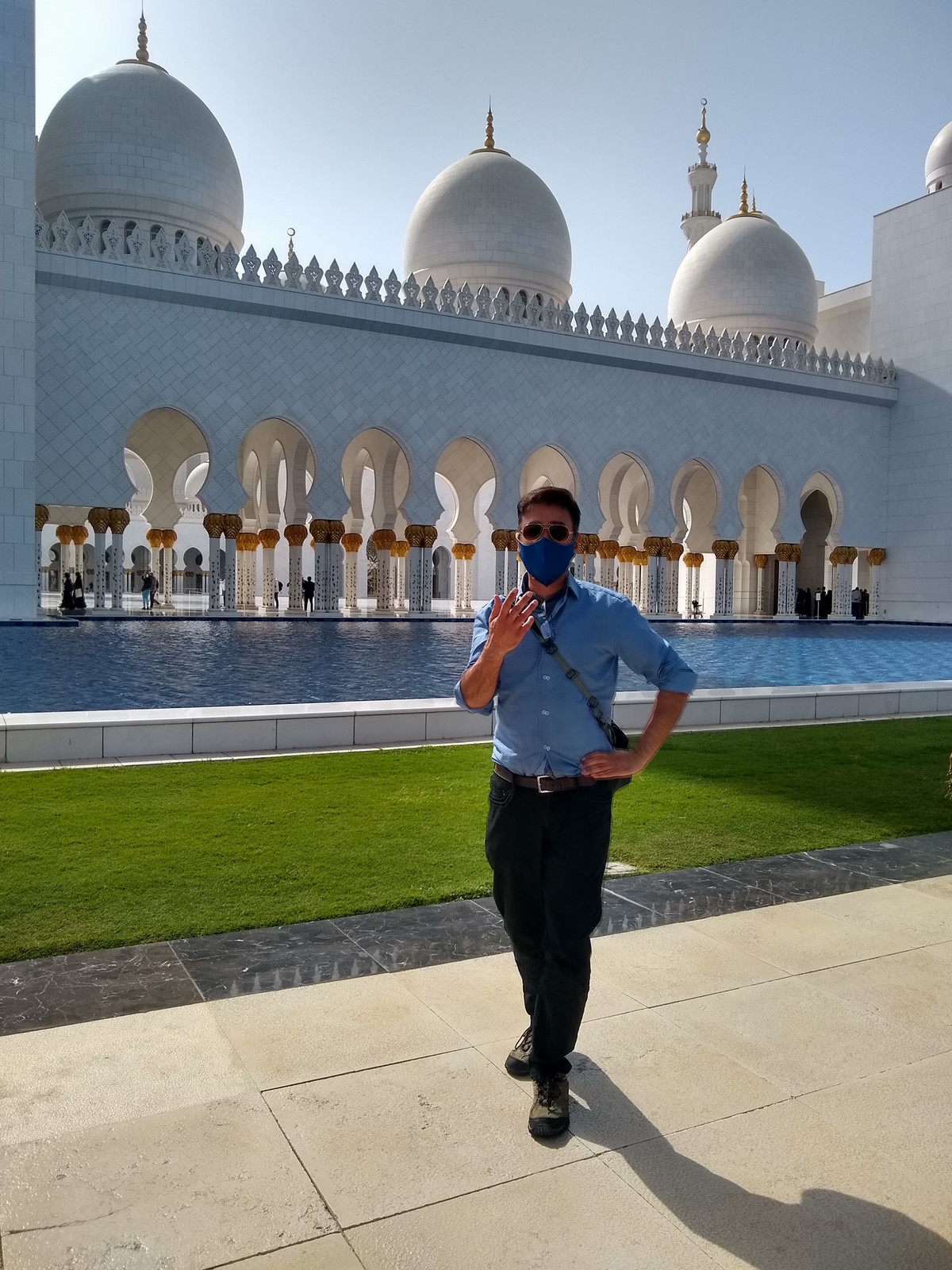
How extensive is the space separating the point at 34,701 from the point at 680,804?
378 centimetres

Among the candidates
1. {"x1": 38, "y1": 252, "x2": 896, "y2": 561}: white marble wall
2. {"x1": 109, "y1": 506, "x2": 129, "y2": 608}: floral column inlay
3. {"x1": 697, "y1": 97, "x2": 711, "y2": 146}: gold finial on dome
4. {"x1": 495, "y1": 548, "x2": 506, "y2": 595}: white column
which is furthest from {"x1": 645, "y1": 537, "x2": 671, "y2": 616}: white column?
{"x1": 697, "y1": 97, "x2": 711, "y2": 146}: gold finial on dome

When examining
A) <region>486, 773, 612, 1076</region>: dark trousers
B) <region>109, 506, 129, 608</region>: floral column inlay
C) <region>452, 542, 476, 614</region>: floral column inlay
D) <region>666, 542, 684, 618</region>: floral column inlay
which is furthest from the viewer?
<region>452, 542, 476, 614</region>: floral column inlay

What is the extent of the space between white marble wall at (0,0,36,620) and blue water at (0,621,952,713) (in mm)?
1268

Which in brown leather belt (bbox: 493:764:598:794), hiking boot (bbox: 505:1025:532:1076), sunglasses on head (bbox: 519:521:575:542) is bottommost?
hiking boot (bbox: 505:1025:532:1076)

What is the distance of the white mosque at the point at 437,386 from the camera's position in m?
14.8

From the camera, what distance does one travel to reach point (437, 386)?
56.9ft

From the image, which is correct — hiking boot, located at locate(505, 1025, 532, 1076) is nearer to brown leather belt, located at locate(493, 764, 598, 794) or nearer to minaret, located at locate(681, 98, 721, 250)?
brown leather belt, located at locate(493, 764, 598, 794)

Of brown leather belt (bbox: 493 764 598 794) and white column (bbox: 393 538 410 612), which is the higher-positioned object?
white column (bbox: 393 538 410 612)

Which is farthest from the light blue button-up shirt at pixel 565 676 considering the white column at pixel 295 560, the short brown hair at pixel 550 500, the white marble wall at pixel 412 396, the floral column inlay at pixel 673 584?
the floral column inlay at pixel 673 584

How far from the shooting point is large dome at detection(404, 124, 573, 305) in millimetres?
20016

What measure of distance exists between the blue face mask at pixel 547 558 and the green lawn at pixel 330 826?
1308 millimetres

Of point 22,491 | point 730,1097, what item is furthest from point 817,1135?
point 22,491

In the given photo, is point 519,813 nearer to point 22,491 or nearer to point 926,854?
point 926,854

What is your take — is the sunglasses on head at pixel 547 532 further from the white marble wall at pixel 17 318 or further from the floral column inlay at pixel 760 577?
the floral column inlay at pixel 760 577
